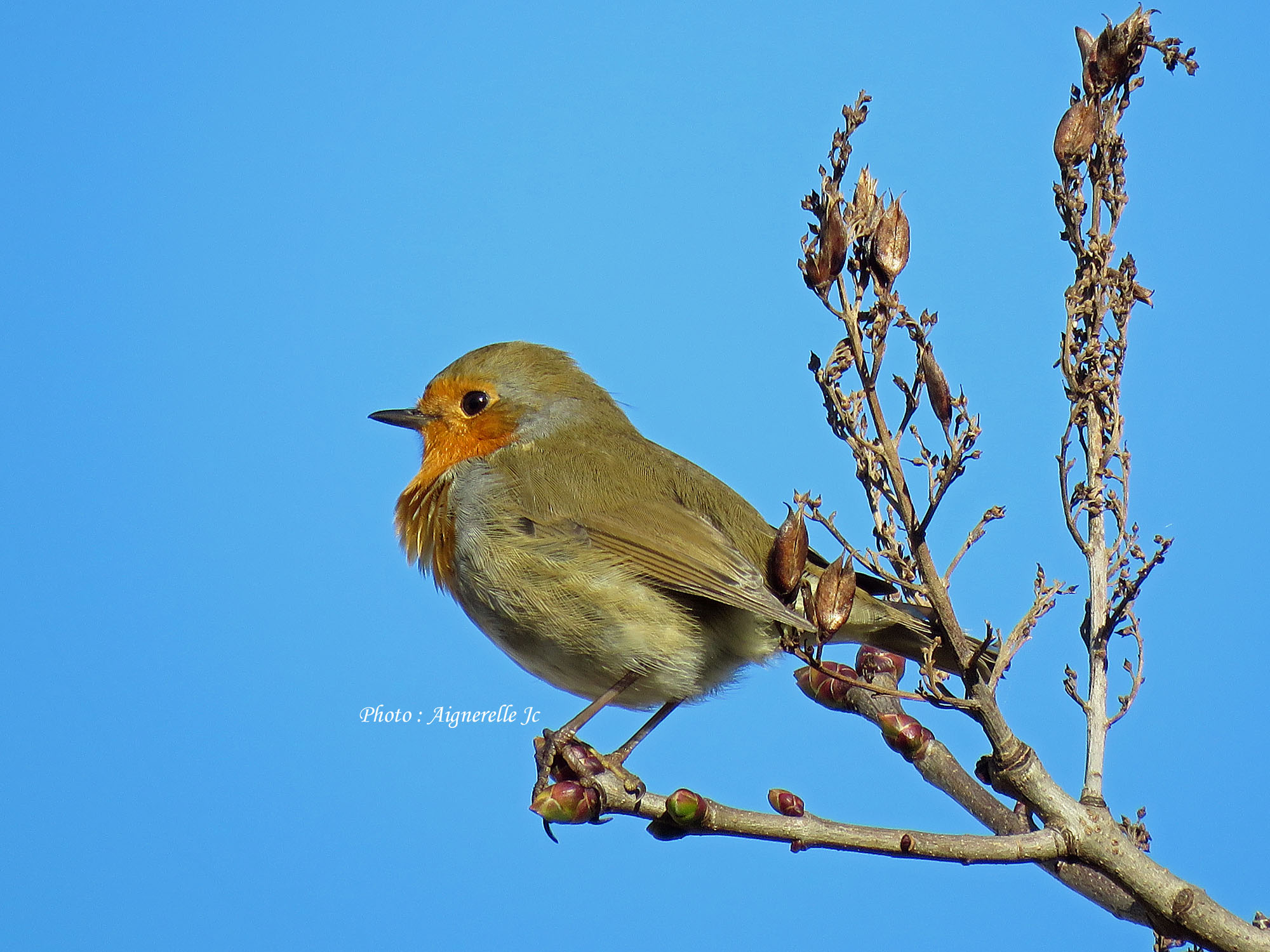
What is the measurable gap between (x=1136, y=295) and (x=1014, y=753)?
0.79m

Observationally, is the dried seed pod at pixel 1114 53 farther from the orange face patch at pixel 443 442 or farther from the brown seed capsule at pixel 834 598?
the orange face patch at pixel 443 442

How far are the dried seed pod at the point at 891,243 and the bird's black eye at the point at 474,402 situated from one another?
1.83m

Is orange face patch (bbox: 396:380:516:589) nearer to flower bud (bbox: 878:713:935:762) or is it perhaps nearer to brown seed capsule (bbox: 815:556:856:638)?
flower bud (bbox: 878:713:935:762)

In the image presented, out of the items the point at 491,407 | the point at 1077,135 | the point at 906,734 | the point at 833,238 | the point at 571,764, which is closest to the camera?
the point at 833,238

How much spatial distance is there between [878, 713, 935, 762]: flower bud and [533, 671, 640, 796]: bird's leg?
2.08ft

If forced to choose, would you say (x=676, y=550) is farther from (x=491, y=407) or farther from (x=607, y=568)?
(x=491, y=407)

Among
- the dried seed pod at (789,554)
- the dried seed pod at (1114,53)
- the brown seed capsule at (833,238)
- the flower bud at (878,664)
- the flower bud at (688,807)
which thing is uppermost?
the dried seed pod at (1114,53)

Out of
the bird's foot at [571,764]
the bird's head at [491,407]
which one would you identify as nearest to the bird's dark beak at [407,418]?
the bird's head at [491,407]

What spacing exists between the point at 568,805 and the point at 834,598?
59cm

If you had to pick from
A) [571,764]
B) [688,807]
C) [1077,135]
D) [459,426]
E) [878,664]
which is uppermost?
[459,426]

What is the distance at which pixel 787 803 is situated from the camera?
1.87 m

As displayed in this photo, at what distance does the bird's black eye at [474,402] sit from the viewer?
11.2 ft

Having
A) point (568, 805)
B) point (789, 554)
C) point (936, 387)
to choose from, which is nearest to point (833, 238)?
point (936, 387)

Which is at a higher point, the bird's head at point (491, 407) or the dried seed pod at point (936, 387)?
the bird's head at point (491, 407)
